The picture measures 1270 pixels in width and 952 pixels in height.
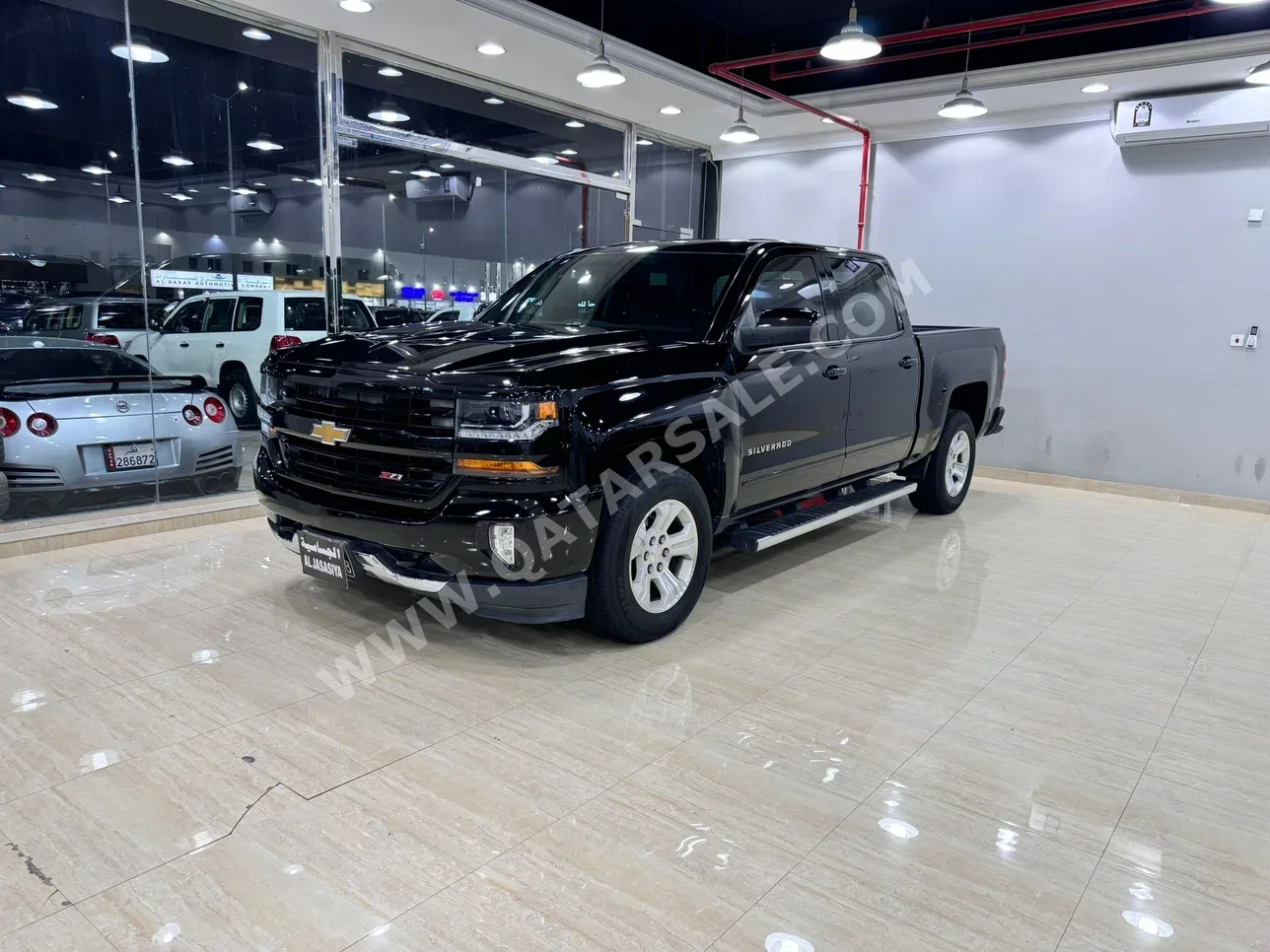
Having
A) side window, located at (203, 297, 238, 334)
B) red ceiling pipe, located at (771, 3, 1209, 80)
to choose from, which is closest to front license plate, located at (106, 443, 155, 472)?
side window, located at (203, 297, 238, 334)

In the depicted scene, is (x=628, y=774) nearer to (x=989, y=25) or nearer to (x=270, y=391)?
(x=270, y=391)

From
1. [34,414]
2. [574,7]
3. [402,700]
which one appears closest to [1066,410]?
[574,7]

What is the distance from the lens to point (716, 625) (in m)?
3.71

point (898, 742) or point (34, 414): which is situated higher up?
point (34, 414)

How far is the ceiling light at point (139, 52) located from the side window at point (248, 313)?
4.89 ft

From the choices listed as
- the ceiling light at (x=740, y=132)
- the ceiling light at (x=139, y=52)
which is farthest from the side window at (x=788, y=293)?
the ceiling light at (x=139, y=52)

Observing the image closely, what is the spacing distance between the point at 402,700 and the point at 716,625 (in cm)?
143

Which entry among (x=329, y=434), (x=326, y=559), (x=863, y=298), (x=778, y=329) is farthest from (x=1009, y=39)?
(x=326, y=559)

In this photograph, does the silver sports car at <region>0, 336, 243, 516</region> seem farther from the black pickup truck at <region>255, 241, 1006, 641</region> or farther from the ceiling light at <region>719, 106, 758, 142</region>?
the ceiling light at <region>719, 106, 758, 142</region>

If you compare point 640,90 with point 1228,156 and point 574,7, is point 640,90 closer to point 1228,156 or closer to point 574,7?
point 574,7

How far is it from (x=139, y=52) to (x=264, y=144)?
0.86 meters

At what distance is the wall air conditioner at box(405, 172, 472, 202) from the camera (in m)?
6.56

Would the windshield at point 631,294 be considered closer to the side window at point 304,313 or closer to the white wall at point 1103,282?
the side window at point 304,313

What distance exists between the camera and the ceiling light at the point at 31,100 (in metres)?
4.55
